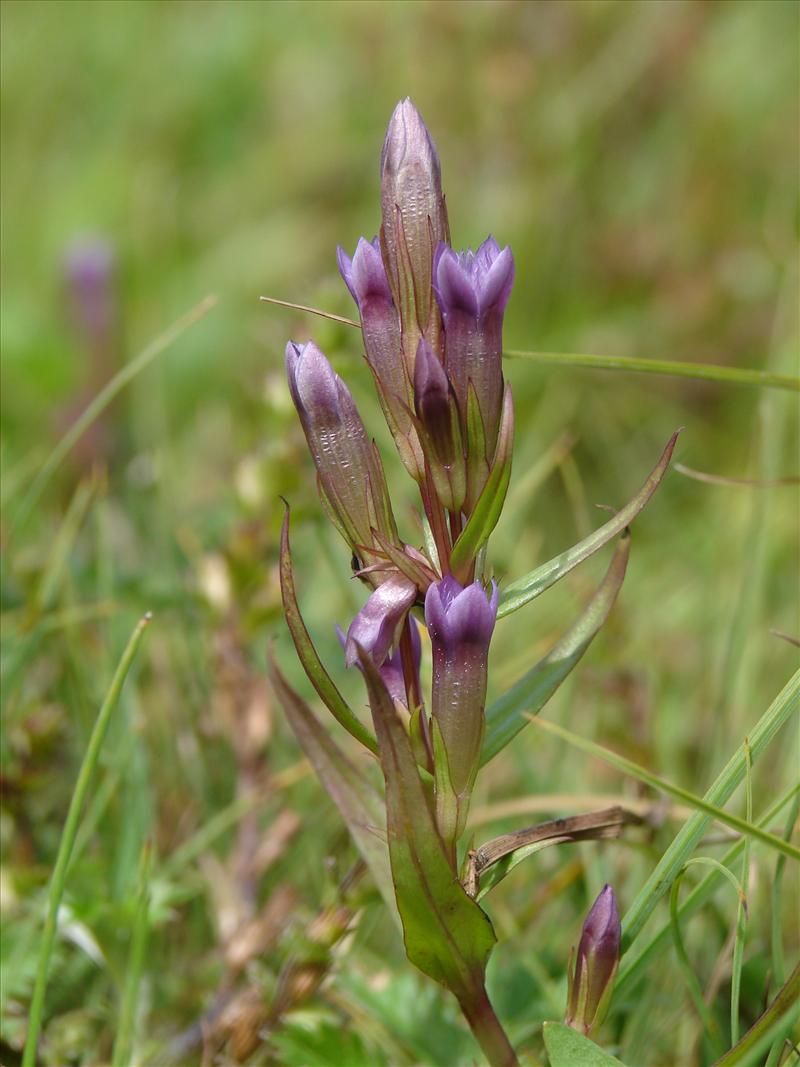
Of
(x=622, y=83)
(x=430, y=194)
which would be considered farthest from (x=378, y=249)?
(x=622, y=83)

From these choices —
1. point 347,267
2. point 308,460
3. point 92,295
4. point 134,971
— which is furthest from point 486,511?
point 92,295

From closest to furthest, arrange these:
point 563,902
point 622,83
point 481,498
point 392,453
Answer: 1. point 481,498
2. point 563,902
3. point 392,453
4. point 622,83

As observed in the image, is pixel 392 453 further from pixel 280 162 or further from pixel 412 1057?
pixel 280 162

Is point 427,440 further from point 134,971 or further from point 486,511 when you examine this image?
point 134,971

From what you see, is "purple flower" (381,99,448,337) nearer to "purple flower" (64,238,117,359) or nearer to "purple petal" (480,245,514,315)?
"purple petal" (480,245,514,315)

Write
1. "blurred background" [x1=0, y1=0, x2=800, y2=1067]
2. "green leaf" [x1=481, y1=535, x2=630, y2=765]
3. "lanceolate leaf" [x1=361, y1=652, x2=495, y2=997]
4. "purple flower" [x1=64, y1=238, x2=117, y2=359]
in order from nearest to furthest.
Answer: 1. "lanceolate leaf" [x1=361, y1=652, x2=495, y2=997]
2. "green leaf" [x1=481, y1=535, x2=630, y2=765]
3. "blurred background" [x1=0, y1=0, x2=800, y2=1067]
4. "purple flower" [x1=64, y1=238, x2=117, y2=359]

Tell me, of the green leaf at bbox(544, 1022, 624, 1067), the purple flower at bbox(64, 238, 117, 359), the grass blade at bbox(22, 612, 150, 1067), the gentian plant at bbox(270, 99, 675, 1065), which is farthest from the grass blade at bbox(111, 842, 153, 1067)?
the purple flower at bbox(64, 238, 117, 359)
